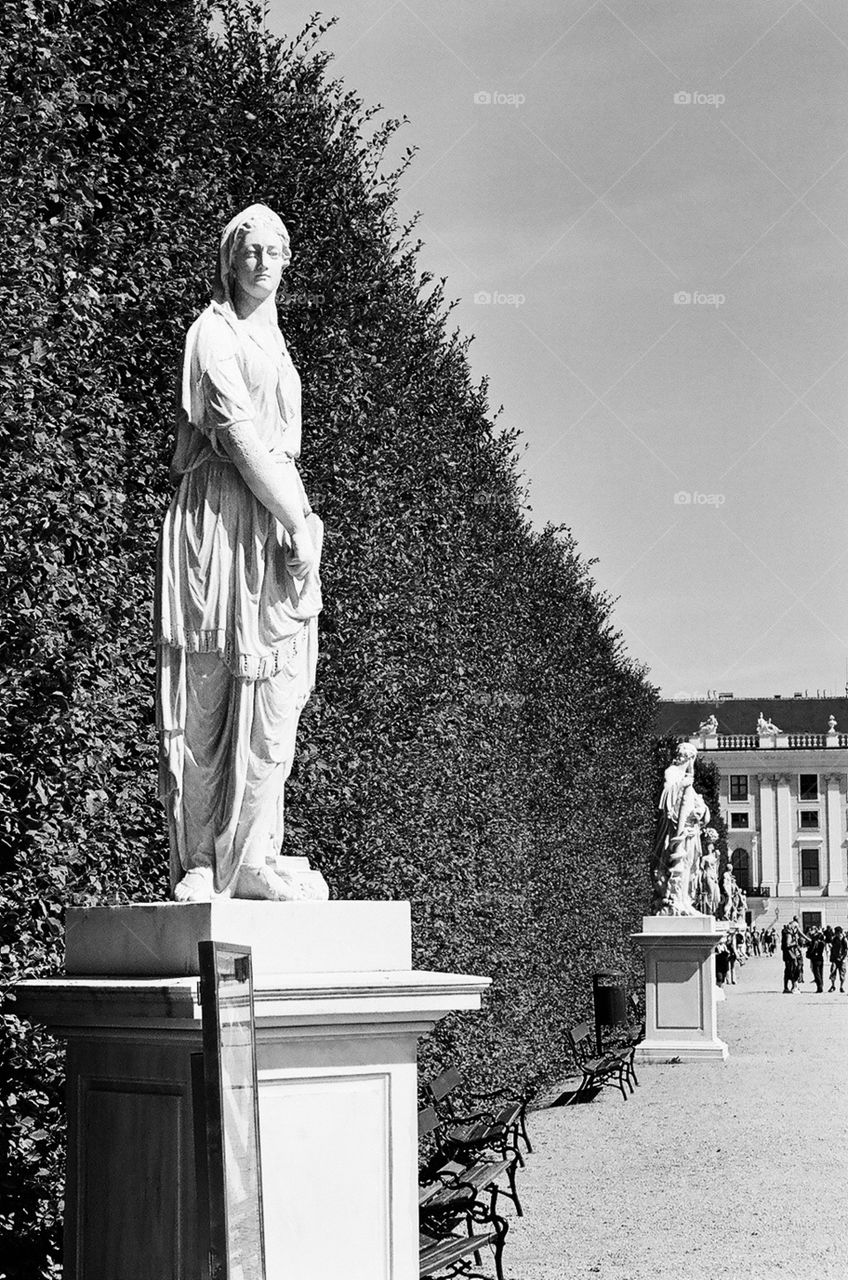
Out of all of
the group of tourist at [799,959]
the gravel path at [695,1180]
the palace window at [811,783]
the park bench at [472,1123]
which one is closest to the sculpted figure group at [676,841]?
the gravel path at [695,1180]

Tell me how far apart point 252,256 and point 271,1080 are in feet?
7.83

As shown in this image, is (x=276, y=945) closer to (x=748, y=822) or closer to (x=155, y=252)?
(x=155, y=252)

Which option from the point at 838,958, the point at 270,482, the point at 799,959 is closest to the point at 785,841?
the point at 838,958

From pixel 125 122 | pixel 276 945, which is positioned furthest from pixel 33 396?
pixel 276 945

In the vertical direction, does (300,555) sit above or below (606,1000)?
above

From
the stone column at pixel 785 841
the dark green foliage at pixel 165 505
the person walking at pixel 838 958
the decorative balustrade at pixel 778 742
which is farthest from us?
the decorative balustrade at pixel 778 742

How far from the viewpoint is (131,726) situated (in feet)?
23.4

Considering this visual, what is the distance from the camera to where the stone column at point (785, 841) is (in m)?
109

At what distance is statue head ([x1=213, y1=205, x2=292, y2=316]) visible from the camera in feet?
16.5

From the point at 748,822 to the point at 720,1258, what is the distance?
104089 mm

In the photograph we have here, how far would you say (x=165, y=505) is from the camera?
7746 mm

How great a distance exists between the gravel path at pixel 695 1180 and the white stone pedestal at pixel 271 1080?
4424mm

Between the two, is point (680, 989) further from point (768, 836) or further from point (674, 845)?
point (768, 836)

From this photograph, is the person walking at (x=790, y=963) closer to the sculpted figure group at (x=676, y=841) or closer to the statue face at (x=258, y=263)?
the sculpted figure group at (x=676, y=841)
